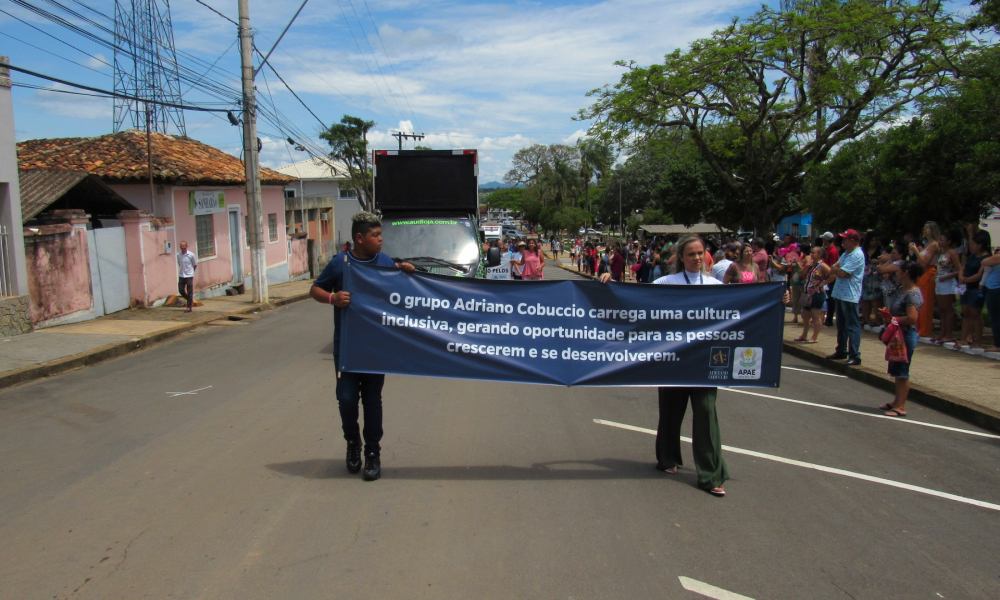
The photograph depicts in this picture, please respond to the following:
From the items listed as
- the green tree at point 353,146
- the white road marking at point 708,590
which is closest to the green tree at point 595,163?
the green tree at point 353,146

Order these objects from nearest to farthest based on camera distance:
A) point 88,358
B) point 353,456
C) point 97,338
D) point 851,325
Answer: point 353,456 → point 851,325 → point 88,358 → point 97,338

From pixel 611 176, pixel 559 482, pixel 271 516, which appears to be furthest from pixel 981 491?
pixel 611 176

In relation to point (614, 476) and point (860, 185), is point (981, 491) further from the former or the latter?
point (860, 185)

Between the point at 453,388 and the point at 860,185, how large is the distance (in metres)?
14.4

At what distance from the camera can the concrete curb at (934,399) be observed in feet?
22.6

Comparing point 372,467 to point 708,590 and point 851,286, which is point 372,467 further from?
point 851,286

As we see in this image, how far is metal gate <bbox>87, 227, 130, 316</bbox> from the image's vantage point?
15.2 m

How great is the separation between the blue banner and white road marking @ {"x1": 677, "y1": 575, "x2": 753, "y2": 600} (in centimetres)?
173

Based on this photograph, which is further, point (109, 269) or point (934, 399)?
point (109, 269)

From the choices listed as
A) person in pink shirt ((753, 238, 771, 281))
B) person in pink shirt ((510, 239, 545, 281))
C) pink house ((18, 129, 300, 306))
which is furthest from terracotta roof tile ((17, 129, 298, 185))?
person in pink shirt ((753, 238, 771, 281))

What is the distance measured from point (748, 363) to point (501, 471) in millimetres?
1981

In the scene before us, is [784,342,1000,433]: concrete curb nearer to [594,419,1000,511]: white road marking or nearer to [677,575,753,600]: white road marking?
[594,419,1000,511]: white road marking

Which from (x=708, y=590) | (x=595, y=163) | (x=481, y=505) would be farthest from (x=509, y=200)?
(x=708, y=590)

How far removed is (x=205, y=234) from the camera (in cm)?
2175
